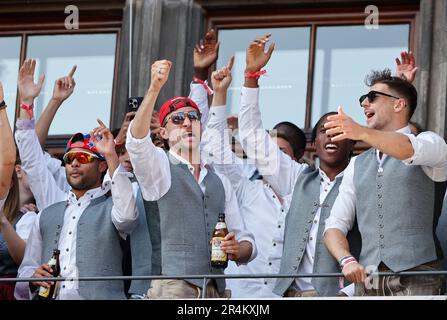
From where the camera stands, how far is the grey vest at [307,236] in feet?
28.7

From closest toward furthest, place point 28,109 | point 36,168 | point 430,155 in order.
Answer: point 430,155, point 36,168, point 28,109

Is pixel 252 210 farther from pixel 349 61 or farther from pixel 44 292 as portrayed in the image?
pixel 349 61

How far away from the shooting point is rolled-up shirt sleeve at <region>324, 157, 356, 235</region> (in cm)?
862

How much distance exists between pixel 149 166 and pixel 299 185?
97 cm

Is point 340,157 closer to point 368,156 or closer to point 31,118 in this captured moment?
point 368,156

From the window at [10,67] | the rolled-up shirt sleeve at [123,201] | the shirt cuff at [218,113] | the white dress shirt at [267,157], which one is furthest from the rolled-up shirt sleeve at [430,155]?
the window at [10,67]

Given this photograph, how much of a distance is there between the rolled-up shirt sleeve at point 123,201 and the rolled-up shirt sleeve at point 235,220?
543 mm

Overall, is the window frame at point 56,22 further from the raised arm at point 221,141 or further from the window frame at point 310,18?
the raised arm at point 221,141

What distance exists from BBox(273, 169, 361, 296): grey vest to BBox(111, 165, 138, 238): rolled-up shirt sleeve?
35.9 inches

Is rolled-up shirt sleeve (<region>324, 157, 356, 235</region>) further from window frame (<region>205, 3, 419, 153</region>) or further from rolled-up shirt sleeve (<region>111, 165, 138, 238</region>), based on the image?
window frame (<region>205, 3, 419, 153</region>)

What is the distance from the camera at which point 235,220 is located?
910cm

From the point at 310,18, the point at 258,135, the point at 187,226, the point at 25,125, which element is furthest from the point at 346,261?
the point at 310,18

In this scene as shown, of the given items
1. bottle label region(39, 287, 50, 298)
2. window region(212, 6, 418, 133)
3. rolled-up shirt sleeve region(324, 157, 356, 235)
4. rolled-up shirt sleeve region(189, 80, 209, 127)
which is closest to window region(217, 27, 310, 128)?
window region(212, 6, 418, 133)
